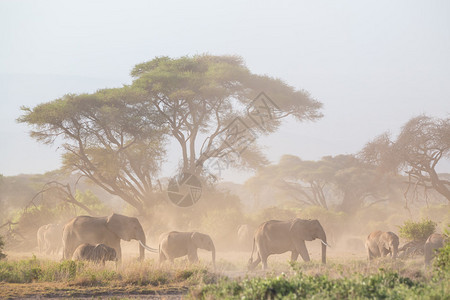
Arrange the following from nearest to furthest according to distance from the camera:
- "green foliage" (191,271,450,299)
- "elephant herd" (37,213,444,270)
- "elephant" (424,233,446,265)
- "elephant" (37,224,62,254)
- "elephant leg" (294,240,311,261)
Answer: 1. "green foliage" (191,271,450,299)
2. "elephant" (424,233,446,265)
3. "elephant leg" (294,240,311,261)
4. "elephant herd" (37,213,444,270)
5. "elephant" (37,224,62,254)

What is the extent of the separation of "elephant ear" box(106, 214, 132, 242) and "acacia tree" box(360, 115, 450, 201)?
16976 millimetres

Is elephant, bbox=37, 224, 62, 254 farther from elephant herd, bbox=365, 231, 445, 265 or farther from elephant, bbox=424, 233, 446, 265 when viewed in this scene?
elephant, bbox=424, 233, 446, 265

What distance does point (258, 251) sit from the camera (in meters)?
18.2

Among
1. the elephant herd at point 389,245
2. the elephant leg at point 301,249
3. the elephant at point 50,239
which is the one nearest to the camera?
the elephant herd at point 389,245

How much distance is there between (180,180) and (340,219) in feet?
36.2

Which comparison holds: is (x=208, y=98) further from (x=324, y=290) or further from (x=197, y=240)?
(x=324, y=290)

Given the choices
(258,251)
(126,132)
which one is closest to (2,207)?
(126,132)

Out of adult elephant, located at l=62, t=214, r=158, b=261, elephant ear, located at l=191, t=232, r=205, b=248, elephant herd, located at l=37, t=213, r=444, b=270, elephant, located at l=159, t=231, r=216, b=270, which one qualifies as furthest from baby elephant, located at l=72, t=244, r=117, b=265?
elephant ear, located at l=191, t=232, r=205, b=248

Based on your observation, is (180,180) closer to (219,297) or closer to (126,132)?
(126,132)

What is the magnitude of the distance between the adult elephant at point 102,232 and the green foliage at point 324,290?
918 centimetres

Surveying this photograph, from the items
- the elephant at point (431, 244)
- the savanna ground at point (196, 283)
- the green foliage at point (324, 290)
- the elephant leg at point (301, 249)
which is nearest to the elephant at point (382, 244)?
the elephant at point (431, 244)

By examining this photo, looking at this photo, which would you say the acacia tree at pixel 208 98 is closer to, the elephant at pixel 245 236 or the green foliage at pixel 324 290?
the elephant at pixel 245 236

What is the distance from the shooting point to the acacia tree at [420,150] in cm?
2773

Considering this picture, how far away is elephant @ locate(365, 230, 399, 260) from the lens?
1780 cm
